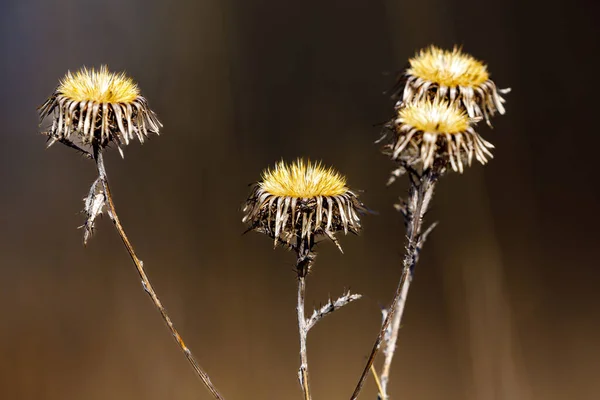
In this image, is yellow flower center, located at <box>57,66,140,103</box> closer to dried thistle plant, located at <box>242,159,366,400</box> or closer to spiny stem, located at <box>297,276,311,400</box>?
dried thistle plant, located at <box>242,159,366,400</box>

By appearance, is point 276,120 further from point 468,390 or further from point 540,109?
point 468,390

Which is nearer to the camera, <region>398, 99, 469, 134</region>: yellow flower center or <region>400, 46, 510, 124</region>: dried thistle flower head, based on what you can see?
<region>398, 99, 469, 134</region>: yellow flower center

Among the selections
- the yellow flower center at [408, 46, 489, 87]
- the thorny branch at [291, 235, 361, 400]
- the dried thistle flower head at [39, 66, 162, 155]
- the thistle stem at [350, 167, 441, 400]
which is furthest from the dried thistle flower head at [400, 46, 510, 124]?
the dried thistle flower head at [39, 66, 162, 155]

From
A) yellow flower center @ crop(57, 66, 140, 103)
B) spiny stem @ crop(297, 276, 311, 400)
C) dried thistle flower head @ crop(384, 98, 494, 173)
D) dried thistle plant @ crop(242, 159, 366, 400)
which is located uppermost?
yellow flower center @ crop(57, 66, 140, 103)

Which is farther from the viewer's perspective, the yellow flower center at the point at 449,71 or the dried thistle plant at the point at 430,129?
the yellow flower center at the point at 449,71

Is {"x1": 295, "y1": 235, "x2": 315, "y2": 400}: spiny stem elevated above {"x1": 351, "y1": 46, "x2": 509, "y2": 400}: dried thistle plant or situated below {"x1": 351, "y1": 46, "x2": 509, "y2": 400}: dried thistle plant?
below

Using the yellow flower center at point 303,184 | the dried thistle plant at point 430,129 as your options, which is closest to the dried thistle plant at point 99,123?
the yellow flower center at point 303,184

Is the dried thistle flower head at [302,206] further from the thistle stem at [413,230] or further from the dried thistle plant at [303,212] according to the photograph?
the thistle stem at [413,230]
